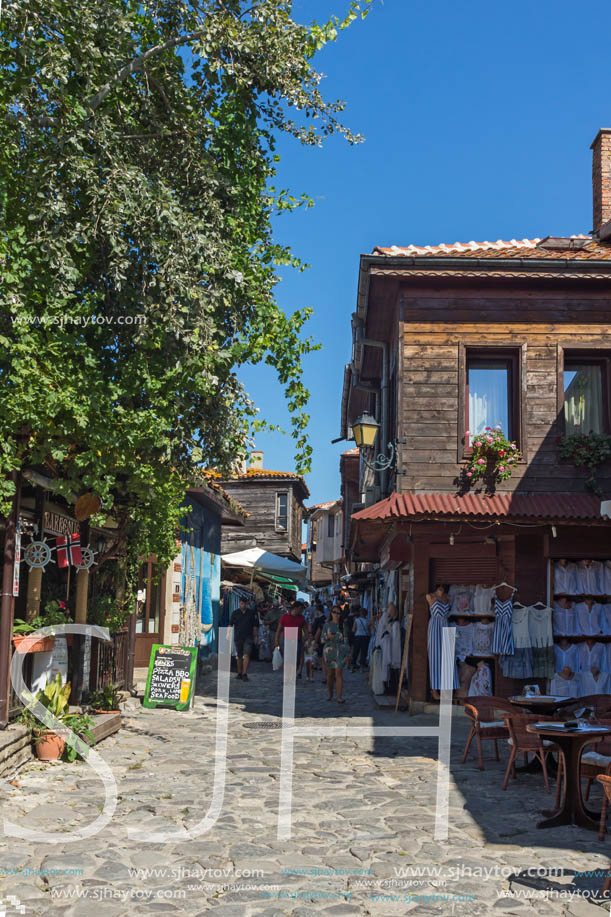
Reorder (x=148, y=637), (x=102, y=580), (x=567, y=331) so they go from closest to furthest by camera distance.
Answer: (x=102, y=580), (x=567, y=331), (x=148, y=637)

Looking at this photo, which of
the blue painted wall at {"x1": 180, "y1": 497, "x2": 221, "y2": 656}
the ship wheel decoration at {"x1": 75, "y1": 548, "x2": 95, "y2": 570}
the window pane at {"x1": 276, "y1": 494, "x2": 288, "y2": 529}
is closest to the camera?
the ship wheel decoration at {"x1": 75, "y1": 548, "x2": 95, "y2": 570}

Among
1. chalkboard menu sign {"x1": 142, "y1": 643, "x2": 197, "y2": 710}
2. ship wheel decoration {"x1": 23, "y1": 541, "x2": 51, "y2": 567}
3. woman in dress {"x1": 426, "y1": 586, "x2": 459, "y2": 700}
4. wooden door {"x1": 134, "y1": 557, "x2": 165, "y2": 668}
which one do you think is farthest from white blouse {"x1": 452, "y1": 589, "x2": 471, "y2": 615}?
wooden door {"x1": 134, "y1": 557, "x2": 165, "y2": 668}

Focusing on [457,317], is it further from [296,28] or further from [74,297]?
[74,297]

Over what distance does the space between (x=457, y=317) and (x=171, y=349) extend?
20.4ft

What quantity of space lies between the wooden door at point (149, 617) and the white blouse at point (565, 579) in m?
8.44

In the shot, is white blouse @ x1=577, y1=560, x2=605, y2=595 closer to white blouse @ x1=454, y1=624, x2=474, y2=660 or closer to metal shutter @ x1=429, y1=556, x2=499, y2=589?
metal shutter @ x1=429, y1=556, x2=499, y2=589

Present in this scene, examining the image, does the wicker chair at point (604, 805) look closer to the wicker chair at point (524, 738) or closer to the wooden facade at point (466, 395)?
the wicker chair at point (524, 738)

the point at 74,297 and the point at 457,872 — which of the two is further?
the point at 74,297

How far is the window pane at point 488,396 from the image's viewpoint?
14.6 meters

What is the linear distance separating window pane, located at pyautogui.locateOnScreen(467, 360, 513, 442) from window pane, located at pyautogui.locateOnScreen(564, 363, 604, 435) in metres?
1.01

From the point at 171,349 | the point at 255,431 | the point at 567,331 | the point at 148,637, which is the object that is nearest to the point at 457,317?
the point at 567,331

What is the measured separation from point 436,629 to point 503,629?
3.32 ft

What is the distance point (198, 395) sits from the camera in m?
10.8

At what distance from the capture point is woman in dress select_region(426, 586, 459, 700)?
44.6ft
